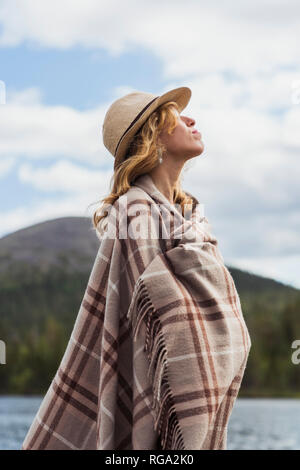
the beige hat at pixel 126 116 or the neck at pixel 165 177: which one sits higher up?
the beige hat at pixel 126 116

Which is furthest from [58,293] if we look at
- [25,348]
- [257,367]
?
[257,367]

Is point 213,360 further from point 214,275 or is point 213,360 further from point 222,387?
point 214,275

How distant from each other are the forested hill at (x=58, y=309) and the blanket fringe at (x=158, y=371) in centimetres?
2720

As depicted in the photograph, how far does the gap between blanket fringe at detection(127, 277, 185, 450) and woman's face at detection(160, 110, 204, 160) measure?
0.73 metres

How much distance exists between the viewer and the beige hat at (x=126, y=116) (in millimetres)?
3672

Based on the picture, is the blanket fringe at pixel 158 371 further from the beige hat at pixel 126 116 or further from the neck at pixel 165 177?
the beige hat at pixel 126 116

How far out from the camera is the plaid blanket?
3205 millimetres

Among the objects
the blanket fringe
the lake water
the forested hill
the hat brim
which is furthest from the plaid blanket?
the forested hill

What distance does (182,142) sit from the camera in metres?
3.71

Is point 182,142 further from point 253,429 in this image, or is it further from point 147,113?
point 253,429

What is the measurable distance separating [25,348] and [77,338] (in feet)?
277

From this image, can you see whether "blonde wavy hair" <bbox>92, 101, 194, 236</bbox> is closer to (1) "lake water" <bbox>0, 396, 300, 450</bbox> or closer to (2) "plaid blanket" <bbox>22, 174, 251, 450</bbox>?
(2) "plaid blanket" <bbox>22, 174, 251, 450</bbox>

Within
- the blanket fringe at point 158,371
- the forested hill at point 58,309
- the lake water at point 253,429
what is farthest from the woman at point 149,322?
the forested hill at point 58,309

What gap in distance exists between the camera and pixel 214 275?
3.39 metres
